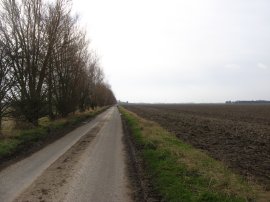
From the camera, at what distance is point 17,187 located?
9961mm

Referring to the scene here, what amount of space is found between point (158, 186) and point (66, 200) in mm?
2459

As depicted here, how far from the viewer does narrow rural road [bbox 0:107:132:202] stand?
915 centimetres

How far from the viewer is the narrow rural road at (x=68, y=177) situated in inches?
360

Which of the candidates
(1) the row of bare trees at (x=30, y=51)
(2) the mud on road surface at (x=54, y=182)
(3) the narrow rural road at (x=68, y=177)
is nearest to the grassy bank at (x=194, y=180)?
(3) the narrow rural road at (x=68, y=177)

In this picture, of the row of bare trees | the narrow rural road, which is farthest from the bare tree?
the narrow rural road

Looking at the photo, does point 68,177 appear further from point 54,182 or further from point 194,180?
point 194,180

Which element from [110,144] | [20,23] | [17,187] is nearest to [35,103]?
[20,23]

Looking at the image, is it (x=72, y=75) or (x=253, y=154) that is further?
(x=72, y=75)

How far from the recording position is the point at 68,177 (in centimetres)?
1127

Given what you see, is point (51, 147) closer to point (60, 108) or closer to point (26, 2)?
point (26, 2)

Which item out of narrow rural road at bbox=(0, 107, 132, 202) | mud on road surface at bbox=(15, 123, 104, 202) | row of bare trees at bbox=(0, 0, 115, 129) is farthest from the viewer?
row of bare trees at bbox=(0, 0, 115, 129)

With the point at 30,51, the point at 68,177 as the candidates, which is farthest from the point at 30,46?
the point at 68,177

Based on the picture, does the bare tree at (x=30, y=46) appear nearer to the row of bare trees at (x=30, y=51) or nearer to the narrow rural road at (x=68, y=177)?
the row of bare trees at (x=30, y=51)

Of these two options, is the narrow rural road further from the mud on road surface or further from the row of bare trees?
the row of bare trees
